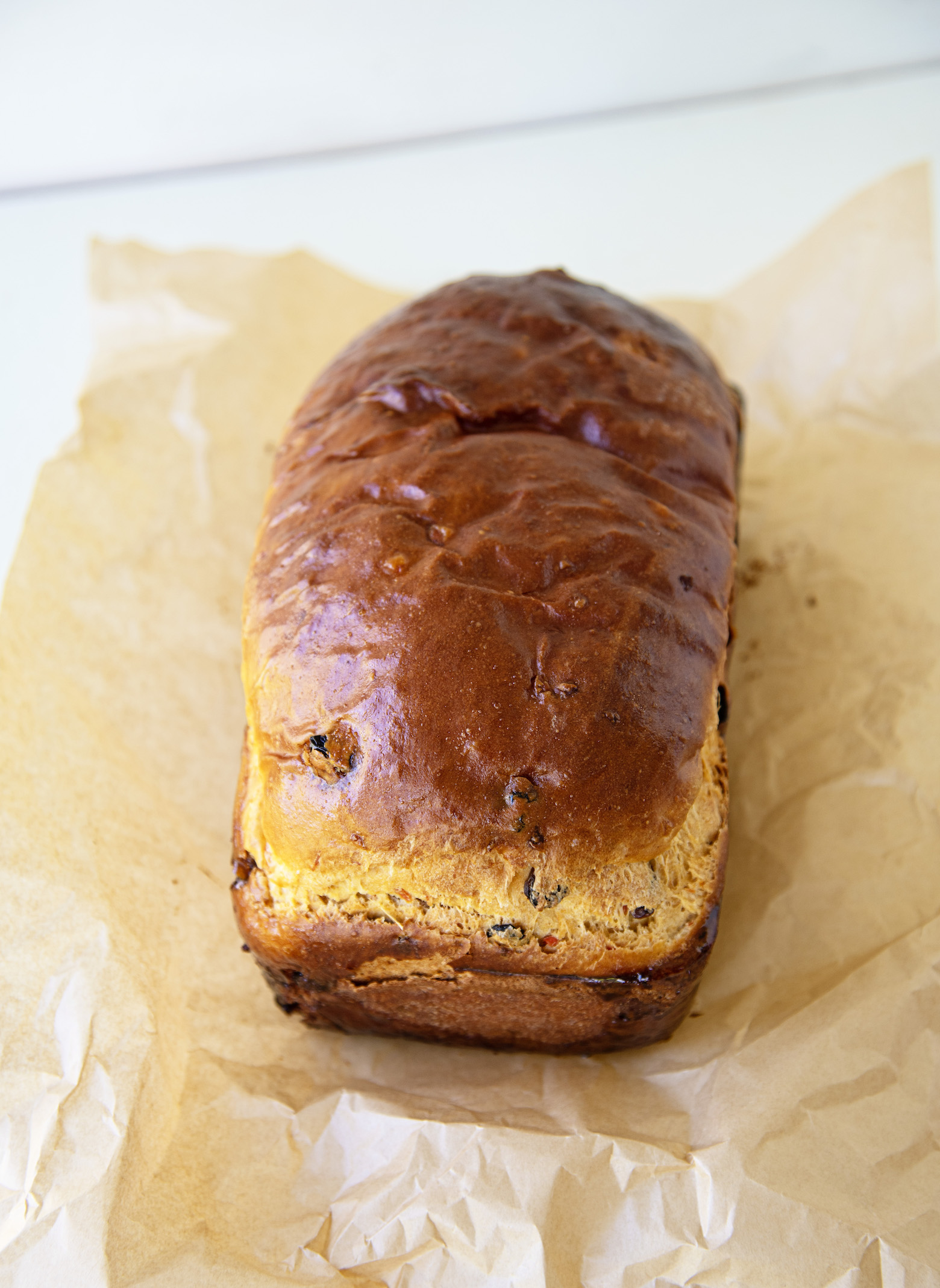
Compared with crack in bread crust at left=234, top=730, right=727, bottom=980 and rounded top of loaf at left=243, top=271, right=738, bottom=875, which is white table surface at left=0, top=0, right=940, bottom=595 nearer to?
rounded top of loaf at left=243, top=271, right=738, bottom=875

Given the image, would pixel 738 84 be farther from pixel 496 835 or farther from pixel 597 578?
pixel 496 835

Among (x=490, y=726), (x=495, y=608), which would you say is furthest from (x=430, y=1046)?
(x=495, y=608)

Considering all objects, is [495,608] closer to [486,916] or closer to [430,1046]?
[486,916]

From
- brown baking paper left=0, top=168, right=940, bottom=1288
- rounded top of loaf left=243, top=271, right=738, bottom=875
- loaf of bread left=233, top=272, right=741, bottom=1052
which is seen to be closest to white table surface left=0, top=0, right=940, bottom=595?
brown baking paper left=0, top=168, right=940, bottom=1288

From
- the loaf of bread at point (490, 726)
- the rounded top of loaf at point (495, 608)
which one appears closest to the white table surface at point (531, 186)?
the rounded top of loaf at point (495, 608)

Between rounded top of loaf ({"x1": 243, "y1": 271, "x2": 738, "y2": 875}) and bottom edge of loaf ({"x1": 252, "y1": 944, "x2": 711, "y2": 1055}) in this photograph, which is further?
bottom edge of loaf ({"x1": 252, "y1": 944, "x2": 711, "y2": 1055})
